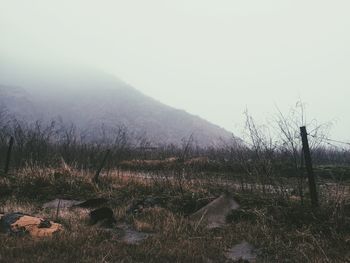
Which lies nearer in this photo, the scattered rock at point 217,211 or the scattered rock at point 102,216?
the scattered rock at point 102,216

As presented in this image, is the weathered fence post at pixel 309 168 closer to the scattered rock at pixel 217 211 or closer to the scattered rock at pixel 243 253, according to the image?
the scattered rock at pixel 217 211

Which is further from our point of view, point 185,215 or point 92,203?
point 92,203

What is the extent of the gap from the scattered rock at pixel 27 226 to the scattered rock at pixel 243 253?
110 inches

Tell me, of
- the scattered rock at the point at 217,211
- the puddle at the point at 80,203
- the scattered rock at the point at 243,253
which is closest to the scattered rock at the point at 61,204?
the puddle at the point at 80,203

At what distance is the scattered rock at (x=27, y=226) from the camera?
7.28 meters

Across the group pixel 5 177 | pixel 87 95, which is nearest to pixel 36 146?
pixel 5 177

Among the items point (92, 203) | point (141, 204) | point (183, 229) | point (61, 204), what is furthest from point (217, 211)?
point (61, 204)

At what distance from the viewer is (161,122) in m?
145

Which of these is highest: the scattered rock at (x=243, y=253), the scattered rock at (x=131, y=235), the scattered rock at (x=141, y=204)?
the scattered rock at (x=141, y=204)

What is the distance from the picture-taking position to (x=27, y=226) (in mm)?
7418

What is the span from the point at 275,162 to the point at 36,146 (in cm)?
1181

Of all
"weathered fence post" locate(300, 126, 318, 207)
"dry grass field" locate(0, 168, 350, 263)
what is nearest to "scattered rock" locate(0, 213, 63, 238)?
"dry grass field" locate(0, 168, 350, 263)

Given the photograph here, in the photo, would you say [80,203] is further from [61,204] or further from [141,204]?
[141,204]

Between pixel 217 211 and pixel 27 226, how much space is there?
3511 millimetres
